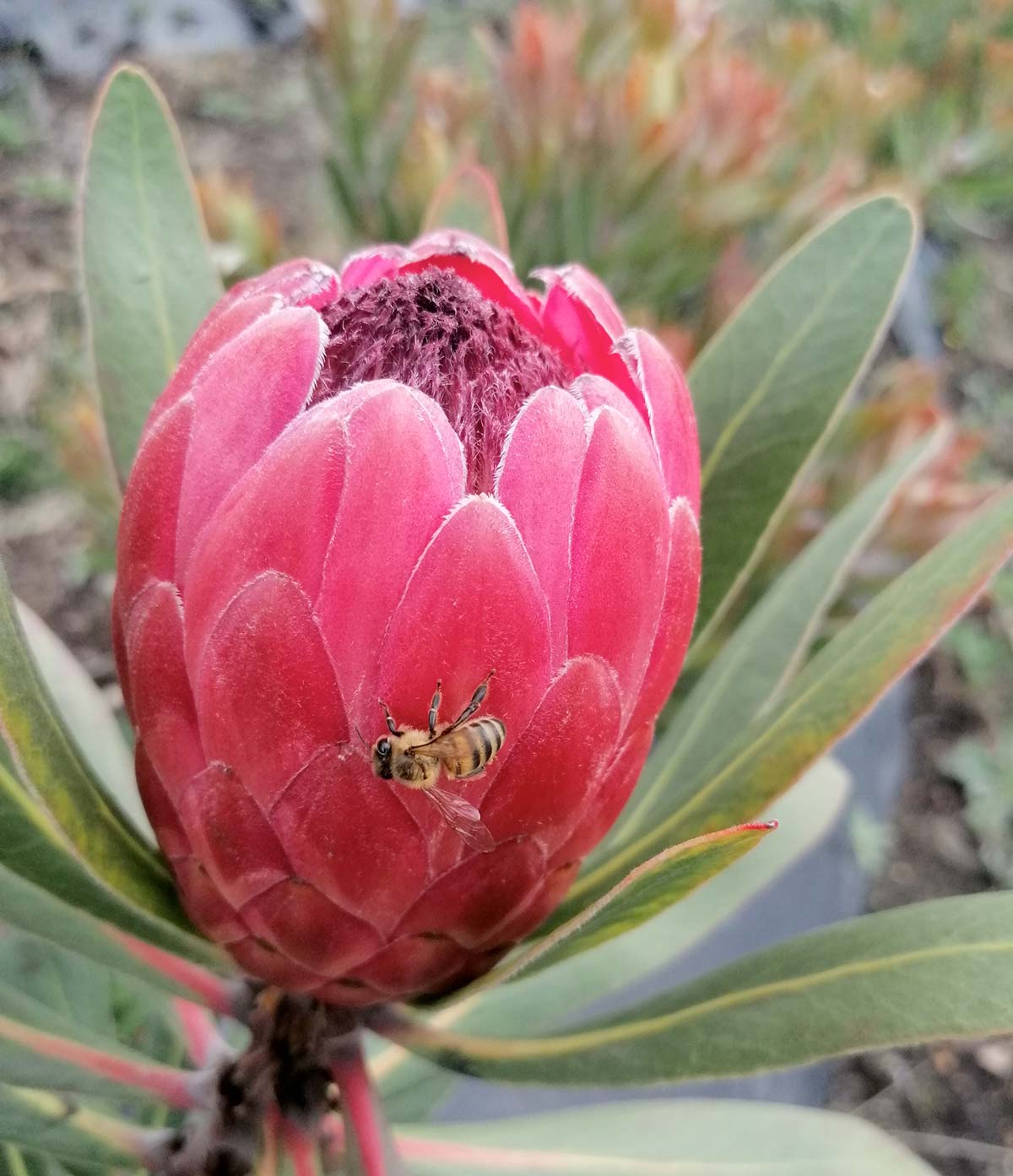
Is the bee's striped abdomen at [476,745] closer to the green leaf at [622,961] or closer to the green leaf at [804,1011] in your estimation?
the green leaf at [804,1011]

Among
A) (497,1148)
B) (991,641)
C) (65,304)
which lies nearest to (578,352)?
(497,1148)

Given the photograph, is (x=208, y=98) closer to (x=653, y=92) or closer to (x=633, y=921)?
(x=653, y=92)

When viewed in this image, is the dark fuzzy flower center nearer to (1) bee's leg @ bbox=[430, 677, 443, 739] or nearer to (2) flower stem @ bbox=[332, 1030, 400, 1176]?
(1) bee's leg @ bbox=[430, 677, 443, 739]

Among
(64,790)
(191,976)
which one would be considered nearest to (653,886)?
(64,790)

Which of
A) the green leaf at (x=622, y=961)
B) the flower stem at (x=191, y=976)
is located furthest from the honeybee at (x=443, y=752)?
the green leaf at (x=622, y=961)

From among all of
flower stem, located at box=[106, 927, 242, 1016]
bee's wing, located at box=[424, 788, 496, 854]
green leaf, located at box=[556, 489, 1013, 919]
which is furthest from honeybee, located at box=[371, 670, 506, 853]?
flower stem, located at box=[106, 927, 242, 1016]

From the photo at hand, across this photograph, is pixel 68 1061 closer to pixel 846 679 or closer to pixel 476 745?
pixel 476 745
